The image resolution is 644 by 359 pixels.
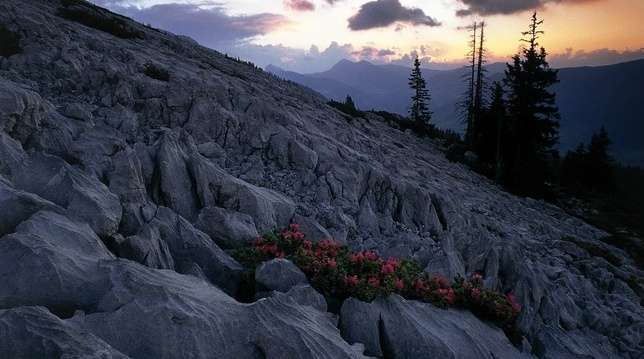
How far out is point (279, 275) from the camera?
1081cm

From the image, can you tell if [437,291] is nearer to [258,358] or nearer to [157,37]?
[258,358]

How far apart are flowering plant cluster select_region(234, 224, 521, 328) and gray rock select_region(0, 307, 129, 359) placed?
6046 millimetres

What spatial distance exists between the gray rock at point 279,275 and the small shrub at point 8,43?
17.0 metres

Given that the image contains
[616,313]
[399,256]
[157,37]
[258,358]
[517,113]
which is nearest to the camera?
[258,358]

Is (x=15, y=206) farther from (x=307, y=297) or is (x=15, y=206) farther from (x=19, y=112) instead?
(x=19, y=112)

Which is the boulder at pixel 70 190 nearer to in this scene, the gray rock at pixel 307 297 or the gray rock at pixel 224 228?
the gray rock at pixel 224 228

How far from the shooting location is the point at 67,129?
14594mm

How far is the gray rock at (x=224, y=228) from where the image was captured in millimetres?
12969

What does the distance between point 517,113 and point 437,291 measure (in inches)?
1759

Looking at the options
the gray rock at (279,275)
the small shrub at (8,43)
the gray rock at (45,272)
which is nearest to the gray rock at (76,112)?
the small shrub at (8,43)

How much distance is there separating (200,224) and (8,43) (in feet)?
47.5

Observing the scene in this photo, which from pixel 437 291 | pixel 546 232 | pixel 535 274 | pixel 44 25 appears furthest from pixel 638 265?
pixel 44 25

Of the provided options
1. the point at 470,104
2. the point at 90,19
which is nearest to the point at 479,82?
the point at 470,104

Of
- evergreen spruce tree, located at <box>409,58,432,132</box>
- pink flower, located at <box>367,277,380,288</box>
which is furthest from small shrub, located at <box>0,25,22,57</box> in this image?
evergreen spruce tree, located at <box>409,58,432,132</box>
